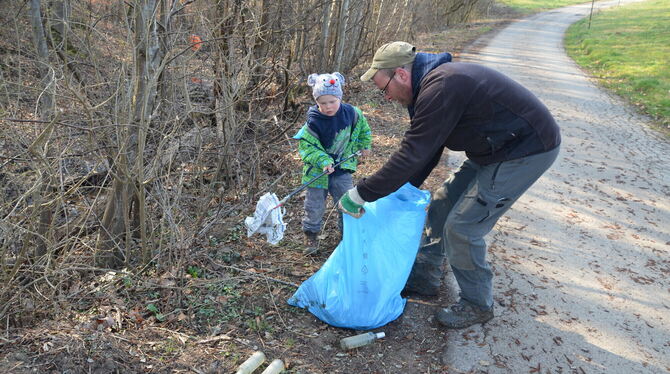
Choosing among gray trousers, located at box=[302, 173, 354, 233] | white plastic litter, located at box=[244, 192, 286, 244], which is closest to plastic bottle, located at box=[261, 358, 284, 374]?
white plastic litter, located at box=[244, 192, 286, 244]

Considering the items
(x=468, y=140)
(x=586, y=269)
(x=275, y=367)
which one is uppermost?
(x=468, y=140)

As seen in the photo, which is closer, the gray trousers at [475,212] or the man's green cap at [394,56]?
the man's green cap at [394,56]

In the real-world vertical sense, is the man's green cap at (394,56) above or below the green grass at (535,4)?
above

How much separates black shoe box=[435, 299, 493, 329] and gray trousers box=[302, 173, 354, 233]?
48.6 inches

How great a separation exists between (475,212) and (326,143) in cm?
134

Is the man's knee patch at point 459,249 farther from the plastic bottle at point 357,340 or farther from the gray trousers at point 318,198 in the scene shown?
the gray trousers at point 318,198

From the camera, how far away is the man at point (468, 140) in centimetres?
266

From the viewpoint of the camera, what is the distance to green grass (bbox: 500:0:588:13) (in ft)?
122

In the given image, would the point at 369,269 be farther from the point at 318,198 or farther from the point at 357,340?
the point at 318,198

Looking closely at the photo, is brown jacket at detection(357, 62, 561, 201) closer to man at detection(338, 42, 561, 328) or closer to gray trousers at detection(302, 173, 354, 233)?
man at detection(338, 42, 561, 328)

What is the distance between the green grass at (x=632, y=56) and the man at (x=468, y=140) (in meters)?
6.75

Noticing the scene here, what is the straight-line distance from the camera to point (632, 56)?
14562 millimetres

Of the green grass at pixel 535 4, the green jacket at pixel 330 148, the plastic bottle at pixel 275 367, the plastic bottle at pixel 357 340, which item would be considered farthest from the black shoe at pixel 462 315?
the green grass at pixel 535 4

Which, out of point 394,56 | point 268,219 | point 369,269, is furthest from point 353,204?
point 394,56
